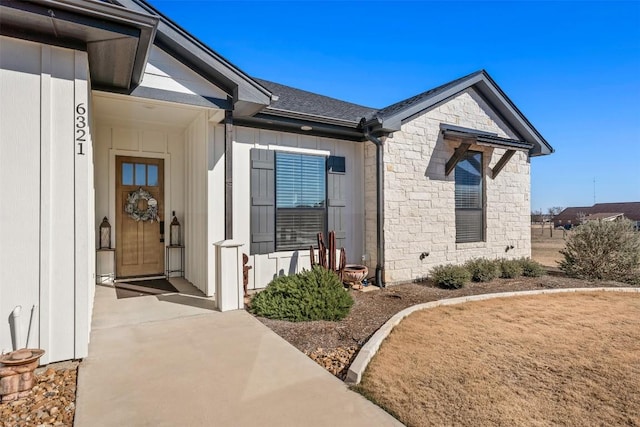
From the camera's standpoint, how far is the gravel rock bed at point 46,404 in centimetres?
233

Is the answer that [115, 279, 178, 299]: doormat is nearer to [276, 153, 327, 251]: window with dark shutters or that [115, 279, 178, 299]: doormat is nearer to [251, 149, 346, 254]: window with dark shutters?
[251, 149, 346, 254]: window with dark shutters

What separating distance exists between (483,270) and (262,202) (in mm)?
5223

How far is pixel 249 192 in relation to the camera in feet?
20.1

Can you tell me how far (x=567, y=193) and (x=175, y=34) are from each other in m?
73.8

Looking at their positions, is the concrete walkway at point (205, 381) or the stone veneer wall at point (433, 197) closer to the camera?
the concrete walkway at point (205, 381)

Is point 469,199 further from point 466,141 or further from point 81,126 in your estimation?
point 81,126

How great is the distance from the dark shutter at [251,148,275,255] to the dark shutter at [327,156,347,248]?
129cm

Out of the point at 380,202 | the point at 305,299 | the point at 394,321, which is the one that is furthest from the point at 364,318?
the point at 380,202

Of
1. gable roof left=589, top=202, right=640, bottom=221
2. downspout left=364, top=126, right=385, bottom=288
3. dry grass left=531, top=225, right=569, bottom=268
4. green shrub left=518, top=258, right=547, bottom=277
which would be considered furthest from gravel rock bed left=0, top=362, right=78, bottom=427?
gable roof left=589, top=202, right=640, bottom=221

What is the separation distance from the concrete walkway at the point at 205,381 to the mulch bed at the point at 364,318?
26 centimetres

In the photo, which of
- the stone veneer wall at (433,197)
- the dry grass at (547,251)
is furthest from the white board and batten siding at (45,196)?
the dry grass at (547,251)

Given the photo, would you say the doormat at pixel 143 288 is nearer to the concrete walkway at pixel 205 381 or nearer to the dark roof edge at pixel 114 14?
the concrete walkway at pixel 205 381

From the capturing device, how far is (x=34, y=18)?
292 centimetres

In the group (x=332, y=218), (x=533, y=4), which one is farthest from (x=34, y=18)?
(x=533, y=4)
